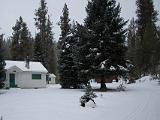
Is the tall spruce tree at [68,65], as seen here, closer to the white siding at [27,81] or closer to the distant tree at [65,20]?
the white siding at [27,81]

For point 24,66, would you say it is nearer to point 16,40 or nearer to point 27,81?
point 27,81

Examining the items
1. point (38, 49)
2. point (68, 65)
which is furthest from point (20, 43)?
point (68, 65)

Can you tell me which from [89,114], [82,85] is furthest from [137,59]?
[89,114]

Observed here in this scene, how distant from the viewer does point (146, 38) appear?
50.0 m

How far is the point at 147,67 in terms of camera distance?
54281 millimetres

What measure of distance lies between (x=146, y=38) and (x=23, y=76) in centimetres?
2180

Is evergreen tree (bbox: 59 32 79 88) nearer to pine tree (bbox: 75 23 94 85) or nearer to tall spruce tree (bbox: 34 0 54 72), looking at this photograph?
pine tree (bbox: 75 23 94 85)

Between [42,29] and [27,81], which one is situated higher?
[42,29]

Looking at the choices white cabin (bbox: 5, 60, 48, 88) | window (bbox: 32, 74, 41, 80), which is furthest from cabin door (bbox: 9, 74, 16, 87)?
window (bbox: 32, 74, 41, 80)

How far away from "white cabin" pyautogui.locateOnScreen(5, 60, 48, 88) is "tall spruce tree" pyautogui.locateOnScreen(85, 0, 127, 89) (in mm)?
14101

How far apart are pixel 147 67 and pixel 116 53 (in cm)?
2231

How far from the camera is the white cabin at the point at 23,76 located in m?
43.1

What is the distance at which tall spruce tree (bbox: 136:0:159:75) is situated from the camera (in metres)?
50.4

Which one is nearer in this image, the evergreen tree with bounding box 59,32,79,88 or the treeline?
the evergreen tree with bounding box 59,32,79,88
